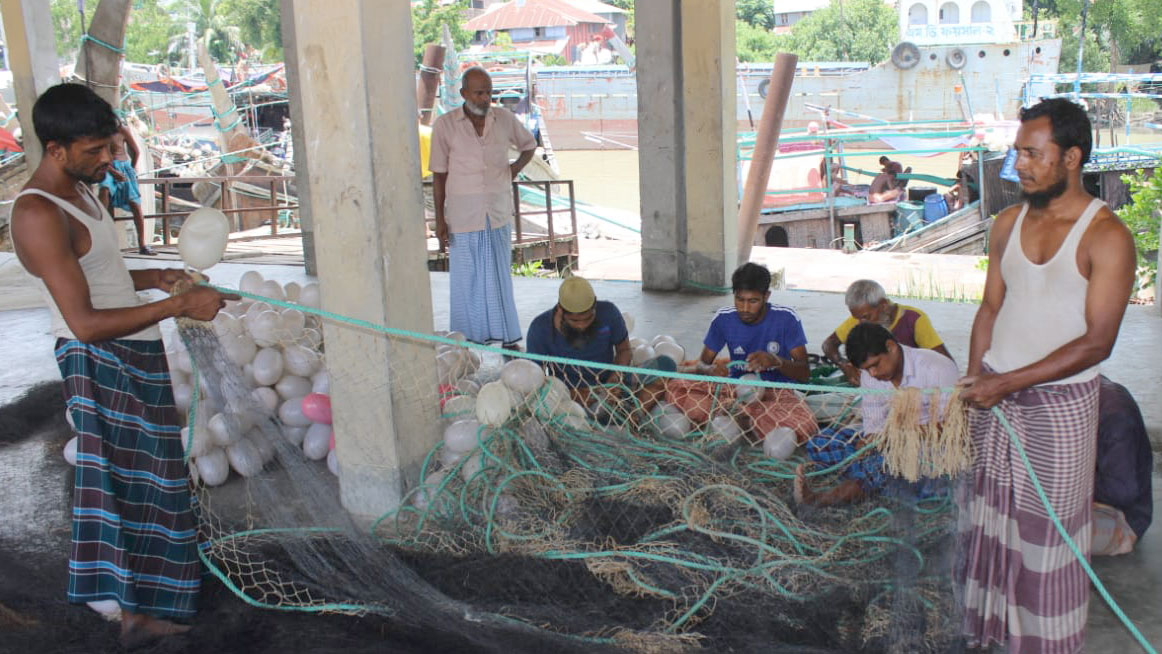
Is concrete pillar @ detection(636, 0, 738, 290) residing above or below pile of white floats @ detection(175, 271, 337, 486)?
above

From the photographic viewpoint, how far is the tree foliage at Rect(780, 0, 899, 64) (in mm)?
44531

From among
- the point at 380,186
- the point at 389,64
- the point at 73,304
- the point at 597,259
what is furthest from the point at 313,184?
the point at 597,259

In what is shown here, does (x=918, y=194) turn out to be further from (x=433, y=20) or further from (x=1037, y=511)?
(x=433, y=20)

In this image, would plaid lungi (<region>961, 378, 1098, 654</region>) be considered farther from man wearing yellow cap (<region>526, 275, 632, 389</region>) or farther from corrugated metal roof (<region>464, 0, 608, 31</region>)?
corrugated metal roof (<region>464, 0, 608, 31</region>)

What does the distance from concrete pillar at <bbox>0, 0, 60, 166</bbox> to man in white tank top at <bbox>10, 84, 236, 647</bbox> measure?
3.76m

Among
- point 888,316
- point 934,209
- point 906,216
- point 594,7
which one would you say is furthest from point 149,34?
point 888,316

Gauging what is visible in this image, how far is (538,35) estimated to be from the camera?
174 ft

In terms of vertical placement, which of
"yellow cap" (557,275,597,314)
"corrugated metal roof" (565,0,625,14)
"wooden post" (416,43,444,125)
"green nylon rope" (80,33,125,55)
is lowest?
"yellow cap" (557,275,597,314)

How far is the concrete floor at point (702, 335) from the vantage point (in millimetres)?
3057

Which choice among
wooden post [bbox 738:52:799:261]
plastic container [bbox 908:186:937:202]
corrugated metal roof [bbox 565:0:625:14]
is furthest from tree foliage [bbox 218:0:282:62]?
wooden post [bbox 738:52:799:261]

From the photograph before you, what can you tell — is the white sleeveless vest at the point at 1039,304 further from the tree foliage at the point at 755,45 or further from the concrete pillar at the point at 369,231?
the tree foliage at the point at 755,45

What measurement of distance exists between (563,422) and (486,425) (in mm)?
323

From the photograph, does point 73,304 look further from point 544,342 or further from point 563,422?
point 544,342

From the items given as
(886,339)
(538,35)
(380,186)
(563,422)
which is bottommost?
(563,422)
